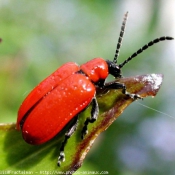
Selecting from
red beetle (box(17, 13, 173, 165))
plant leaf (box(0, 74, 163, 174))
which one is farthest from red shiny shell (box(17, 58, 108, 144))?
plant leaf (box(0, 74, 163, 174))

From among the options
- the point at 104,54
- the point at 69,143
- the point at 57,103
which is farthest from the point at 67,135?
the point at 104,54

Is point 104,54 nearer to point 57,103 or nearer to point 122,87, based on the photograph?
point 57,103

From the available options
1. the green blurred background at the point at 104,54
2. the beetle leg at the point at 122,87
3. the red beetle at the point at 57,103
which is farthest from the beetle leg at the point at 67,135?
the green blurred background at the point at 104,54

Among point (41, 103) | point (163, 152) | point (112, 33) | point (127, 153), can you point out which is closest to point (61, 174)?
point (41, 103)

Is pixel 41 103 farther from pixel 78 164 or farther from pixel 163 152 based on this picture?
pixel 163 152

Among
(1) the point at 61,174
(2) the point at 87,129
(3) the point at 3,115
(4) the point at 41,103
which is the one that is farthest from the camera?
(3) the point at 3,115
